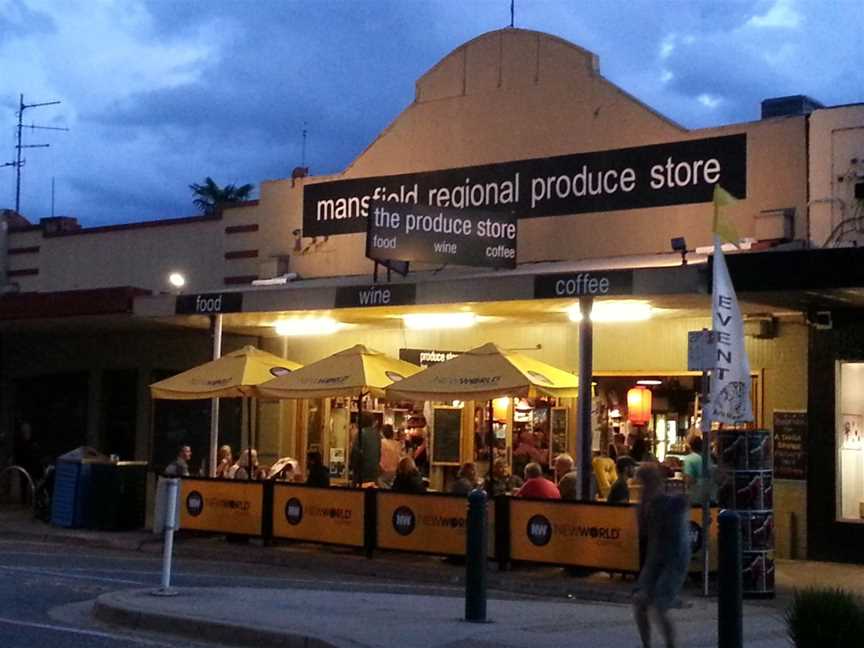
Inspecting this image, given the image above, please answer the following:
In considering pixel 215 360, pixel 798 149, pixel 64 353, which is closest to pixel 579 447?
pixel 798 149

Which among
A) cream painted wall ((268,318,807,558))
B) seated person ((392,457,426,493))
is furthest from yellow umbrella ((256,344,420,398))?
cream painted wall ((268,318,807,558))

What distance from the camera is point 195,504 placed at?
1978 centimetres

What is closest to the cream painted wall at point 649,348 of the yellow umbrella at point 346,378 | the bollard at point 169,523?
the yellow umbrella at point 346,378

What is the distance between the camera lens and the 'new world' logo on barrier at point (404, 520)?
1723 centimetres

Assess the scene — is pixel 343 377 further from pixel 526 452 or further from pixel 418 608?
pixel 418 608

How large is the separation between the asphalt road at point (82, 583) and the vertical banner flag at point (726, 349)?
3.74 m

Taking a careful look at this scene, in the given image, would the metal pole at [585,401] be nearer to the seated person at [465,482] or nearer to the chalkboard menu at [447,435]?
the seated person at [465,482]

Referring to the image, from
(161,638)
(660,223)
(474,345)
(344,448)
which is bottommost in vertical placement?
(161,638)

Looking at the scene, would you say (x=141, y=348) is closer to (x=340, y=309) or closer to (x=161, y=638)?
(x=340, y=309)

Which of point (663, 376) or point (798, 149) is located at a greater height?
point (798, 149)

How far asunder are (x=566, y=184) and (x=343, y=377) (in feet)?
15.4

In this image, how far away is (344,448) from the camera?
2398 cm

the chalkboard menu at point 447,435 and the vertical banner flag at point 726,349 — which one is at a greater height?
the vertical banner flag at point 726,349

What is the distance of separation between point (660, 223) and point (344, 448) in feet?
24.4
